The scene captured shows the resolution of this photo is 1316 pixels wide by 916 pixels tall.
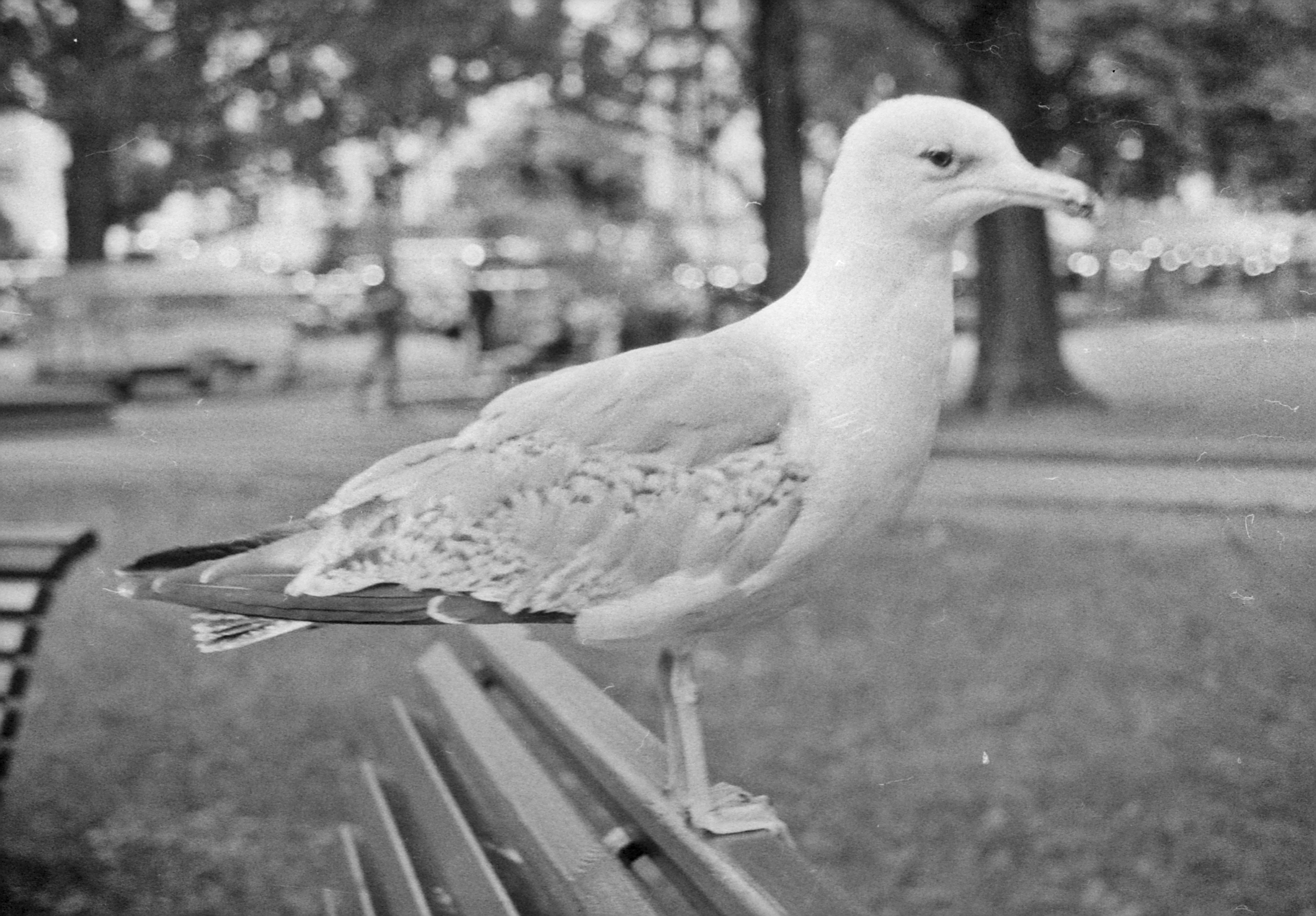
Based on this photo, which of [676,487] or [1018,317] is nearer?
Result: [676,487]

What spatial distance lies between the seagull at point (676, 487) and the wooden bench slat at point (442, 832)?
54 centimetres

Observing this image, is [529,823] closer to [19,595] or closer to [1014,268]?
[1014,268]

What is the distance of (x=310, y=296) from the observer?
2.60 m

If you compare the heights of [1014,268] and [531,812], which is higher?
[1014,268]

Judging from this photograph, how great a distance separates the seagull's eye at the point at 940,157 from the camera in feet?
4.16

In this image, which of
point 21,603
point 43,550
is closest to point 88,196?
point 43,550

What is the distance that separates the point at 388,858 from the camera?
7.47 feet

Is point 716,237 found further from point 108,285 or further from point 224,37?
point 108,285

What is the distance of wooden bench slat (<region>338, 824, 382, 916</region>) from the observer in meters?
2.33

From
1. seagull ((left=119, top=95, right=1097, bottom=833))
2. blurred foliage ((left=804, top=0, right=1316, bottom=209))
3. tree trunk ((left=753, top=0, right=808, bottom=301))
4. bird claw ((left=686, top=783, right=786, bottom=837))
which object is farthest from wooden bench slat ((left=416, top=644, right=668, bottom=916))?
blurred foliage ((left=804, top=0, right=1316, bottom=209))

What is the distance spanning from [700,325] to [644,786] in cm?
64

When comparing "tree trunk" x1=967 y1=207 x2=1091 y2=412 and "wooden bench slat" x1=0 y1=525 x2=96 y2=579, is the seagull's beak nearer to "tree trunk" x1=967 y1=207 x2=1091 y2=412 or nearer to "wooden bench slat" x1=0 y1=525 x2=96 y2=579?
"tree trunk" x1=967 y1=207 x2=1091 y2=412

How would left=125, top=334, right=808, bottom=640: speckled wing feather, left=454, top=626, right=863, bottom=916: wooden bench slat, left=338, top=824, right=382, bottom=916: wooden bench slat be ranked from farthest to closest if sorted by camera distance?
left=338, top=824, right=382, bottom=916: wooden bench slat
left=454, top=626, right=863, bottom=916: wooden bench slat
left=125, top=334, right=808, bottom=640: speckled wing feather

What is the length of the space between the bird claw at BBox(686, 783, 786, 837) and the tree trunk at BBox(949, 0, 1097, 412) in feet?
2.22
